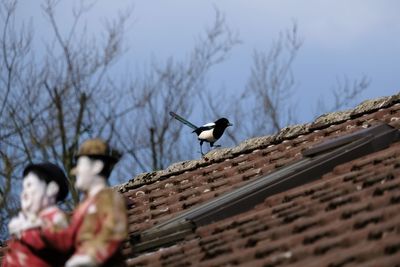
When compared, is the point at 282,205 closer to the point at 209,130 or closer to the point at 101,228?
the point at 101,228

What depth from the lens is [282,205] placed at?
857 cm

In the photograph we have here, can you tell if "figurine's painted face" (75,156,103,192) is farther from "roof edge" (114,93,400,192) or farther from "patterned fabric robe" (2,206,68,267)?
"roof edge" (114,93,400,192)

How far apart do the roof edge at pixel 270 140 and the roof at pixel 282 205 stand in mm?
17

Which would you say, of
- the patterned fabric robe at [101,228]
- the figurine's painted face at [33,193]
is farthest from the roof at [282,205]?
the figurine's painted face at [33,193]

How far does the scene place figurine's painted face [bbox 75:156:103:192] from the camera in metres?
6.64

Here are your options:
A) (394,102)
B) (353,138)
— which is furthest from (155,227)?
(394,102)

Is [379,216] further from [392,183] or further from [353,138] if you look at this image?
[353,138]

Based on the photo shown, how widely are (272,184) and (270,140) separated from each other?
2.64 metres

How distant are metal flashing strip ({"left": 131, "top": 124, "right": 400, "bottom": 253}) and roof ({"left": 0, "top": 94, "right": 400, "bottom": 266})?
11 mm

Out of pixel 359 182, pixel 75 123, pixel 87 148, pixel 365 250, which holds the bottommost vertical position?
pixel 365 250

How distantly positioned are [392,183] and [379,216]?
0.83 meters

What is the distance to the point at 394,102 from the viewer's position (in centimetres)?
1116

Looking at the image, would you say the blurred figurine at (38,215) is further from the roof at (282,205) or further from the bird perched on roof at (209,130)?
the bird perched on roof at (209,130)

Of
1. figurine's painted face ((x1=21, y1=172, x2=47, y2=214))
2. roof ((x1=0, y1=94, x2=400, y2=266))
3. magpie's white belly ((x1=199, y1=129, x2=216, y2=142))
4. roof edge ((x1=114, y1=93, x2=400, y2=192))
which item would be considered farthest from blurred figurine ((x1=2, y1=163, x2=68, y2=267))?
magpie's white belly ((x1=199, y1=129, x2=216, y2=142))
